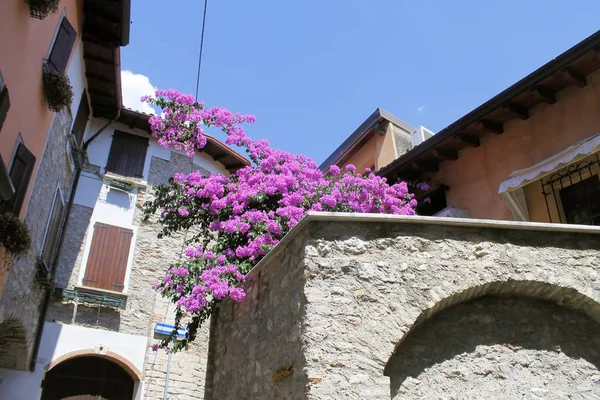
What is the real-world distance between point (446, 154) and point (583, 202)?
2.50m

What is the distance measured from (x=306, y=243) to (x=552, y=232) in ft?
7.89

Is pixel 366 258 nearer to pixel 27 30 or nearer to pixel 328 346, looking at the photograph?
pixel 328 346

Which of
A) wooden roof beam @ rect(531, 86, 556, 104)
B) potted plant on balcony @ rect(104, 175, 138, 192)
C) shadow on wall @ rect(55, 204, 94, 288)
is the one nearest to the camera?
wooden roof beam @ rect(531, 86, 556, 104)

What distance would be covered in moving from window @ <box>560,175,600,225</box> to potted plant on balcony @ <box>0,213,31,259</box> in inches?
303

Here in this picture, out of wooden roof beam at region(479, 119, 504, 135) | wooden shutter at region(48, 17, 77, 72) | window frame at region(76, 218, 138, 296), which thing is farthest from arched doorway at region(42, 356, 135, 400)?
wooden roof beam at region(479, 119, 504, 135)

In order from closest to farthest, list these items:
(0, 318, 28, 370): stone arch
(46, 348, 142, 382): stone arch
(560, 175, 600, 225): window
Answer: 1. (560, 175, 600, 225): window
2. (0, 318, 28, 370): stone arch
3. (46, 348, 142, 382): stone arch

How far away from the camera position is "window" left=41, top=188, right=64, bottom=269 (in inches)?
390

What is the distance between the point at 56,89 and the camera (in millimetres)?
8398

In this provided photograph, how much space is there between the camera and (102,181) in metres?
13.3

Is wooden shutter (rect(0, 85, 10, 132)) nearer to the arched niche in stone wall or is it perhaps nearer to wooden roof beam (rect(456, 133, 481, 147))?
the arched niche in stone wall

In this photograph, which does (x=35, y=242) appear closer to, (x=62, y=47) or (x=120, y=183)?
(x=62, y=47)

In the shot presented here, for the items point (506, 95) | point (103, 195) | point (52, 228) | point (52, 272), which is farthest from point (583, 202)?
point (103, 195)

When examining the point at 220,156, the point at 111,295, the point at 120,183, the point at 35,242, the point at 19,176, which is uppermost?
the point at 220,156

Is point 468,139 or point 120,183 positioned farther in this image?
point 120,183
